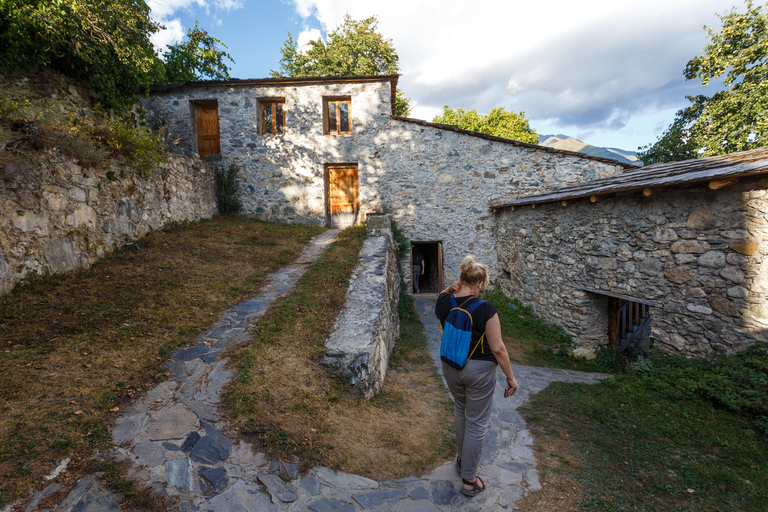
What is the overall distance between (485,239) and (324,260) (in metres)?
5.74

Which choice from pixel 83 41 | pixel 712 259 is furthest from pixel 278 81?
pixel 712 259

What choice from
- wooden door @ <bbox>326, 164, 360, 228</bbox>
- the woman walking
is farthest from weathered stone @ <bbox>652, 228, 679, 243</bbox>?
wooden door @ <bbox>326, 164, 360, 228</bbox>

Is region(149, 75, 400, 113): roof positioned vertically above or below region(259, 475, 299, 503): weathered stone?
above

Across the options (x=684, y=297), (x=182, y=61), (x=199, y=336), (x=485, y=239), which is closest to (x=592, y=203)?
(x=684, y=297)

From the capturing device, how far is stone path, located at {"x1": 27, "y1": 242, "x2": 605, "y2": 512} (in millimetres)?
2146

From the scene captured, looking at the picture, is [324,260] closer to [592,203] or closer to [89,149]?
[89,149]

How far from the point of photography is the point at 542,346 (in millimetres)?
6855

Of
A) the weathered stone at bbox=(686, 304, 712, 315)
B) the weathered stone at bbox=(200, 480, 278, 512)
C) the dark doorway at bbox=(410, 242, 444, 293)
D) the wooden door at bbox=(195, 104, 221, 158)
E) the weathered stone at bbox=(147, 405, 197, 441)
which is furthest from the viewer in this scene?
the dark doorway at bbox=(410, 242, 444, 293)

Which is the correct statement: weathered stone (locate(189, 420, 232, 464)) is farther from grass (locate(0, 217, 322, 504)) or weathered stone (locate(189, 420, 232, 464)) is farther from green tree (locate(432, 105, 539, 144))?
green tree (locate(432, 105, 539, 144))

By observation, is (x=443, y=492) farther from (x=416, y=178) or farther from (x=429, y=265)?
(x=429, y=265)

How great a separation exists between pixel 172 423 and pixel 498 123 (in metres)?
25.8

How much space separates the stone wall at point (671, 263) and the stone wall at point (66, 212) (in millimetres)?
8486

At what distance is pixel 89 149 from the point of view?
518 cm

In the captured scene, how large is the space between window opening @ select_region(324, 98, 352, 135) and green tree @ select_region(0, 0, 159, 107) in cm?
480
